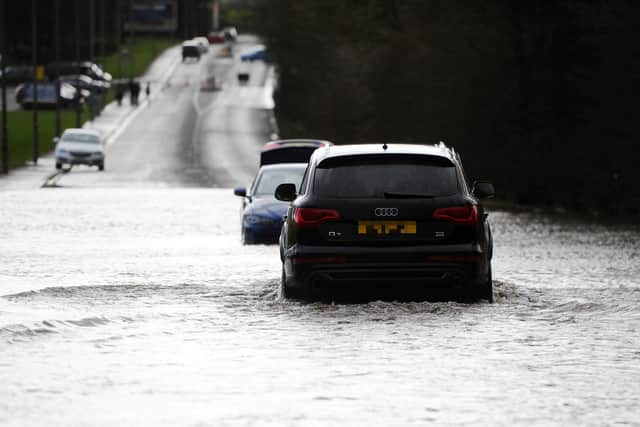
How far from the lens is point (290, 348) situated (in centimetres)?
1230

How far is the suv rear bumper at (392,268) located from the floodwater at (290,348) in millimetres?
224

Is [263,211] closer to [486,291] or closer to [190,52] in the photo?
[486,291]

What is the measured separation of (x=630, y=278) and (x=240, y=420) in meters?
10.5

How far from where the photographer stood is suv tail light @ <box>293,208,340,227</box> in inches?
587

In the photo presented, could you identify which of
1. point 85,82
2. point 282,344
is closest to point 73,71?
point 85,82

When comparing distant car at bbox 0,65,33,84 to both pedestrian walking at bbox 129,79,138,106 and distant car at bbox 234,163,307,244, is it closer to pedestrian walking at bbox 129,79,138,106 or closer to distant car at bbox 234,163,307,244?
pedestrian walking at bbox 129,79,138,106

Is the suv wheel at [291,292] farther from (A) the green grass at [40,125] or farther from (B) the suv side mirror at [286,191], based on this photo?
(A) the green grass at [40,125]

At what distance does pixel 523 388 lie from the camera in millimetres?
10383

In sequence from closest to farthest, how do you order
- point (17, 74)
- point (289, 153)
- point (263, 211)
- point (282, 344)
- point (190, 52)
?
point (282, 344) < point (263, 211) < point (289, 153) < point (17, 74) < point (190, 52)

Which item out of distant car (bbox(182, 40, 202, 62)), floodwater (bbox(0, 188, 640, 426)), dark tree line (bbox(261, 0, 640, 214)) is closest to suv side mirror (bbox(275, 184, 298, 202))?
floodwater (bbox(0, 188, 640, 426))

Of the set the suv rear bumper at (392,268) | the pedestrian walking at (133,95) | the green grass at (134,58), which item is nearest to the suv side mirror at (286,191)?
the suv rear bumper at (392,268)

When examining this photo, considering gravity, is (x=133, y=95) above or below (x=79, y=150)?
below

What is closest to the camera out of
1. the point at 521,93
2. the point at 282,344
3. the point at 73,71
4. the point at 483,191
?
the point at 282,344

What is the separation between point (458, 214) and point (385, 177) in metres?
0.72
